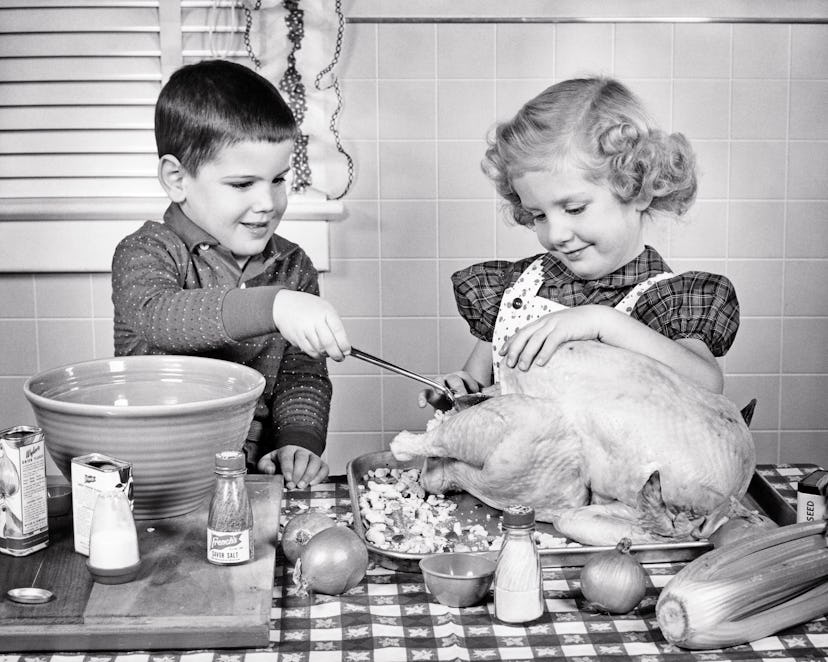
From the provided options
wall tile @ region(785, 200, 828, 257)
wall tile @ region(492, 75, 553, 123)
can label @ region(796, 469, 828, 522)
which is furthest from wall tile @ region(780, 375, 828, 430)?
can label @ region(796, 469, 828, 522)

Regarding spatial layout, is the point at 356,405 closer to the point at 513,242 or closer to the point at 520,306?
the point at 513,242

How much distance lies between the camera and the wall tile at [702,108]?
2539 millimetres

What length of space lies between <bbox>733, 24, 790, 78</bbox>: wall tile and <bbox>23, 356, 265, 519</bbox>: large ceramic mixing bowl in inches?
70.1

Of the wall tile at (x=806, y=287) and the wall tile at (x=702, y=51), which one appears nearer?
the wall tile at (x=702, y=51)

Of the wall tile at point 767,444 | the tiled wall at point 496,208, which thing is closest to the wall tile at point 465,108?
the tiled wall at point 496,208

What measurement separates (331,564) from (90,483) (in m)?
0.27

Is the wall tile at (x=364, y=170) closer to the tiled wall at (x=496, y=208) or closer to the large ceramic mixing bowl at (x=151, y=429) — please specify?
the tiled wall at (x=496, y=208)

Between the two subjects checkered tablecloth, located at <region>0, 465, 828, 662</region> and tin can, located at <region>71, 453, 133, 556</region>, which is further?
tin can, located at <region>71, 453, 133, 556</region>

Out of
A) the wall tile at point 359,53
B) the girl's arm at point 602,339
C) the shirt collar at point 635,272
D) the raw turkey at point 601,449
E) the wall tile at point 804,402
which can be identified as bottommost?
the wall tile at point 804,402

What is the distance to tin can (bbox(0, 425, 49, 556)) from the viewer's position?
1.06 meters

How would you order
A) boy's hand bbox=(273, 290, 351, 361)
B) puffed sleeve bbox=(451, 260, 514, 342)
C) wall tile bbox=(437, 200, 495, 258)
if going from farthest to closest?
wall tile bbox=(437, 200, 495, 258) → puffed sleeve bbox=(451, 260, 514, 342) → boy's hand bbox=(273, 290, 351, 361)

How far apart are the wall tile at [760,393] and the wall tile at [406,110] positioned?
1043mm

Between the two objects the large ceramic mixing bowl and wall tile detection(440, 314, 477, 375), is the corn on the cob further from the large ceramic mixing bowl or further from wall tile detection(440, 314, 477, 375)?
wall tile detection(440, 314, 477, 375)

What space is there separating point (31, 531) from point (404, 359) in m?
1.62
